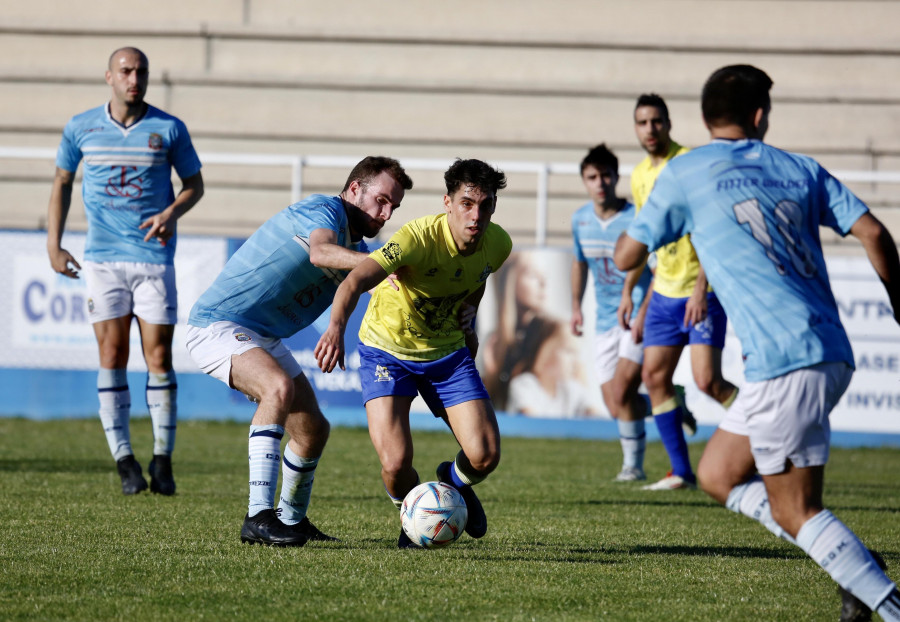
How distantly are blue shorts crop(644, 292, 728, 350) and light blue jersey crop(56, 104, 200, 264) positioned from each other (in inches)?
135

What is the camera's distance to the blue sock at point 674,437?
8867 millimetres

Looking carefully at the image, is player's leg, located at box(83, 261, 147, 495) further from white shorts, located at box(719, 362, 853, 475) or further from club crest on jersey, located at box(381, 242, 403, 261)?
white shorts, located at box(719, 362, 853, 475)

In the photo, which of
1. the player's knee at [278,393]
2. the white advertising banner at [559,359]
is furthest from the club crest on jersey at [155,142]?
the white advertising banner at [559,359]

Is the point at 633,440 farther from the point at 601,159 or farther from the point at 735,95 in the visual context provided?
the point at 735,95

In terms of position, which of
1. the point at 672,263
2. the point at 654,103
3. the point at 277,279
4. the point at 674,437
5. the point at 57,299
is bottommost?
the point at 674,437

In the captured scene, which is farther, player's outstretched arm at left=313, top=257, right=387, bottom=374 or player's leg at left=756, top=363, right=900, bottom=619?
player's outstretched arm at left=313, top=257, right=387, bottom=374

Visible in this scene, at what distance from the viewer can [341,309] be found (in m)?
4.98

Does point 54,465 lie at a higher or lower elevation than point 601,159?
lower

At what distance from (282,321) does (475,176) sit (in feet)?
3.85

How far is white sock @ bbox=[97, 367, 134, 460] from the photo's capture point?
24.8 ft

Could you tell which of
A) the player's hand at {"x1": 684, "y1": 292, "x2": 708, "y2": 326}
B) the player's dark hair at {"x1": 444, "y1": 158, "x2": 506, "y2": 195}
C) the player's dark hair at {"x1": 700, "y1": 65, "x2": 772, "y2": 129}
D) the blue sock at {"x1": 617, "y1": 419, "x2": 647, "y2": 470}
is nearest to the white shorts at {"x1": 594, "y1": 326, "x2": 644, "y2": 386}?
the blue sock at {"x1": 617, "y1": 419, "x2": 647, "y2": 470}

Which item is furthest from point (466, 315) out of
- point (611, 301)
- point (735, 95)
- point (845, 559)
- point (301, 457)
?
point (611, 301)

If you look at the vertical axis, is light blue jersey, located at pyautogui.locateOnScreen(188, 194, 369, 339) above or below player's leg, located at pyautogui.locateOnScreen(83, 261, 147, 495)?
above

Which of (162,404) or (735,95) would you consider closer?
(735,95)
